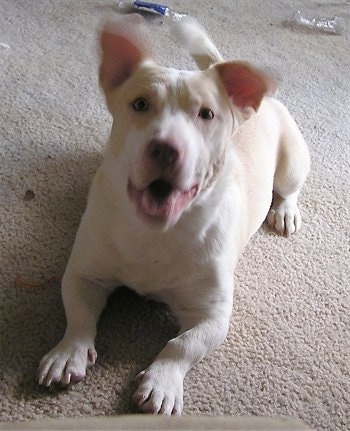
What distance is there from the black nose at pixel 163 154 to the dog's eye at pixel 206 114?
0.15 meters

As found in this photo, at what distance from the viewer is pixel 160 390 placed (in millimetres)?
1223

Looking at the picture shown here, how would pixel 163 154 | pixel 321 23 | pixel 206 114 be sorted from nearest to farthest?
1. pixel 163 154
2. pixel 206 114
3. pixel 321 23

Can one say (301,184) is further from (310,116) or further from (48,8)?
(48,8)

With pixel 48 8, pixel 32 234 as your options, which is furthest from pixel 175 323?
pixel 48 8

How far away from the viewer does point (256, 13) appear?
2.96 metres

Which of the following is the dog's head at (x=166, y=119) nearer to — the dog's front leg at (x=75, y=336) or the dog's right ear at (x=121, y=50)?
the dog's right ear at (x=121, y=50)

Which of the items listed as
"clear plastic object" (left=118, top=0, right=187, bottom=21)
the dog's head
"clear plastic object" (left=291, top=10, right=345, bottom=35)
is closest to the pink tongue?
the dog's head

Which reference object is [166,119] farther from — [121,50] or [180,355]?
[180,355]

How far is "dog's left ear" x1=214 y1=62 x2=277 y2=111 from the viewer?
1289mm

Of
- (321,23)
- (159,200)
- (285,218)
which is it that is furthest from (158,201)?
(321,23)

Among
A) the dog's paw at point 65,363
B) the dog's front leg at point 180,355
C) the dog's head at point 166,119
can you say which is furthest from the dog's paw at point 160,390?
the dog's head at point 166,119

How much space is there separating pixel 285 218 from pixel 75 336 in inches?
29.8

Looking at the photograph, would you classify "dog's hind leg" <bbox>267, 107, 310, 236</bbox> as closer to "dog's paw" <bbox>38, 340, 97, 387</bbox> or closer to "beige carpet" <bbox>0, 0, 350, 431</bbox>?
"beige carpet" <bbox>0, 0, 350, 431</bbox>

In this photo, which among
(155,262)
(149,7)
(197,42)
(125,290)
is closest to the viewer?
(155,262)
